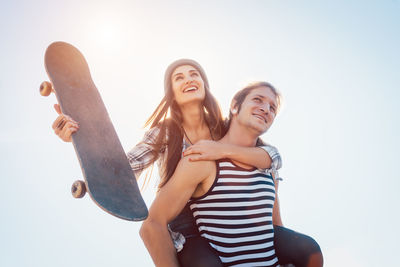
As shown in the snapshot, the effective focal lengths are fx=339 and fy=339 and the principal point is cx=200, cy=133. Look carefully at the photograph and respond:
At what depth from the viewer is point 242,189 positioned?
302cm

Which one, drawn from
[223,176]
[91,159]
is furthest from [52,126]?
[223,176]

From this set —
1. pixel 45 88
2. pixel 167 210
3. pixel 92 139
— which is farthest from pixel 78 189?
pixel 45 88

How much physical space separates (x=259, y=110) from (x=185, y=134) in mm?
1057

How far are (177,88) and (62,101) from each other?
1647 millimetres

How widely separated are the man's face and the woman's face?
67 centimetres

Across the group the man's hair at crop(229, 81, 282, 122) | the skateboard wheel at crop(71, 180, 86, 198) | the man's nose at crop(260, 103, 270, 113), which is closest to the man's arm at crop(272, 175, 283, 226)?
the man's nose at crop(260, 103, 270, 113)

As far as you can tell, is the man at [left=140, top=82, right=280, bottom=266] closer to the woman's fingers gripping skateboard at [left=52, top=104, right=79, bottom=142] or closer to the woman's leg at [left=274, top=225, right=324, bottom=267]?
the woman's leg at [left=274, top=225, right=324, bottom=267]

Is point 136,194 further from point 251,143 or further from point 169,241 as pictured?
point 251,143

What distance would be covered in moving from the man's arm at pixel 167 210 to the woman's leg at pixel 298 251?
3.36ft

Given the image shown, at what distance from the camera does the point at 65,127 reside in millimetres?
2566

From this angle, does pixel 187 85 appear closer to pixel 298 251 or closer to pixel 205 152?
pixel 205 152

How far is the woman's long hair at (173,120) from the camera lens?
12.6ft

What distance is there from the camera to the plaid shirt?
343 cm

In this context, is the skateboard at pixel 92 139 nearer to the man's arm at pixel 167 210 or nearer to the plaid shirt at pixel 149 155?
the man's arm at pixel 167 210
